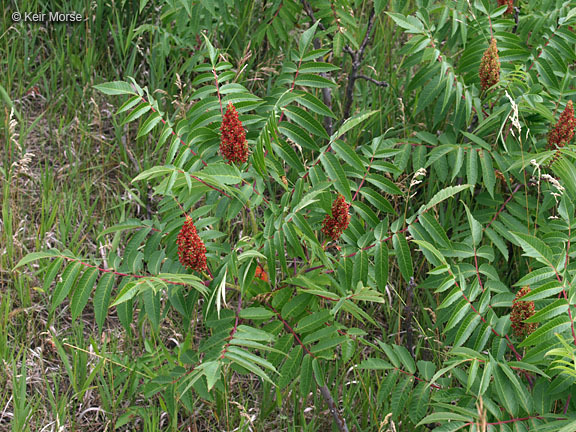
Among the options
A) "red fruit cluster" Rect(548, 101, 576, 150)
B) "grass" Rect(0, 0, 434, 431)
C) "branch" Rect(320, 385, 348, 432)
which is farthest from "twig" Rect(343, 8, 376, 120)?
"branch" Rect(320, 385, 348, 432)

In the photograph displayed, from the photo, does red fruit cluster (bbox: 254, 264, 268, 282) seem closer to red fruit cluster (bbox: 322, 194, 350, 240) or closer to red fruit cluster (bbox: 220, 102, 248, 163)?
red fruit cluster (bbox: 322, 194, 350, 240)

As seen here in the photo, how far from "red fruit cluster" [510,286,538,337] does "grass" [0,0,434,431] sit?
27.2 inches

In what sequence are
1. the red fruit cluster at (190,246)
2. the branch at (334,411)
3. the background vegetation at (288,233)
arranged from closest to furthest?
the red fruit cluster at (190,246) < the background vegetation at (288,233) < the branch at (334,411)

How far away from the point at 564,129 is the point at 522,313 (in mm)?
877

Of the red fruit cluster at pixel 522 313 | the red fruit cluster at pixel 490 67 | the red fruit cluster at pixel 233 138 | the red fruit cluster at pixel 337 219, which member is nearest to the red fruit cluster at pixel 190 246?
the red fruit cluster at pixel 233 138

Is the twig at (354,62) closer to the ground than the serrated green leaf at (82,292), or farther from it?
farther from it

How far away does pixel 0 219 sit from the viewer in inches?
136

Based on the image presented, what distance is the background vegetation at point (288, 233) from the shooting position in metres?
2.20

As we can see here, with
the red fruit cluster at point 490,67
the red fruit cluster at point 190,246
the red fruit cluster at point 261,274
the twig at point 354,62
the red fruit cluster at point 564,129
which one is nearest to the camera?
the red fruit cluster at point 190,246

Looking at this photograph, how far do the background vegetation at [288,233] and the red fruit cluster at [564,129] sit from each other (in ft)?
0.10

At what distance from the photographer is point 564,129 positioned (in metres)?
2.74

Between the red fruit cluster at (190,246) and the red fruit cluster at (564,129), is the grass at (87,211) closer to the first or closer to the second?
the red fruit cluster at (190,246)

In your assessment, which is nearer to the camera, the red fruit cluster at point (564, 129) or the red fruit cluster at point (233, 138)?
the red fruit cluster at point (233, 138)

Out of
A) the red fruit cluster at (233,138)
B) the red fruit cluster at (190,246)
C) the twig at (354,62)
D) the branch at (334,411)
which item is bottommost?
the branch at (334,411)
